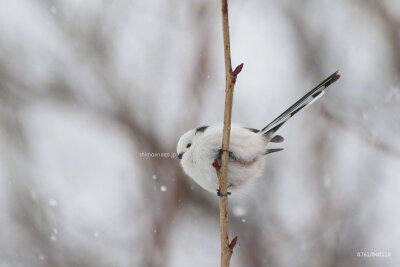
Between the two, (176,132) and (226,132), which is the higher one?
(176,132)

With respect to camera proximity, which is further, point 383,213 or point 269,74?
point 269,74

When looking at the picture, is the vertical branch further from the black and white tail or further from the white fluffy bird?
the white fluffy bird

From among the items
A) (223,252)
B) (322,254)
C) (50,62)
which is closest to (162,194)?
(322,254)

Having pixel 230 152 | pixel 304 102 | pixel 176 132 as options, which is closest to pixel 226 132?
pixel 304 102

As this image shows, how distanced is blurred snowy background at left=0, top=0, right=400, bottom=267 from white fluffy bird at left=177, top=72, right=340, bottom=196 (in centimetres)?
206

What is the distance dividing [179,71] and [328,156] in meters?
1.65

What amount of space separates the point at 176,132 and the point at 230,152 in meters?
2.47

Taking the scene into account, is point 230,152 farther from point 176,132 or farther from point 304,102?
point 176,132

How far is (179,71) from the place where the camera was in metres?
4.92

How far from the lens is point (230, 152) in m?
2.20

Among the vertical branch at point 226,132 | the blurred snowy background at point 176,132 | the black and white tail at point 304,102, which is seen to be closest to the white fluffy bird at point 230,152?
the black and white tail at point 304,102

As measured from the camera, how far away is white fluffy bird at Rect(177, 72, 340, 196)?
218 centimetres

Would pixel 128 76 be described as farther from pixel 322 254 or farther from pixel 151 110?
pixel 322 254

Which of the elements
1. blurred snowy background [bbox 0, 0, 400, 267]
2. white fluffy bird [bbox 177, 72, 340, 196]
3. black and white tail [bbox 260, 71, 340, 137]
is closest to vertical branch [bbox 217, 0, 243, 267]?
black and white tail [bbox 260, 71, 340, 137]
